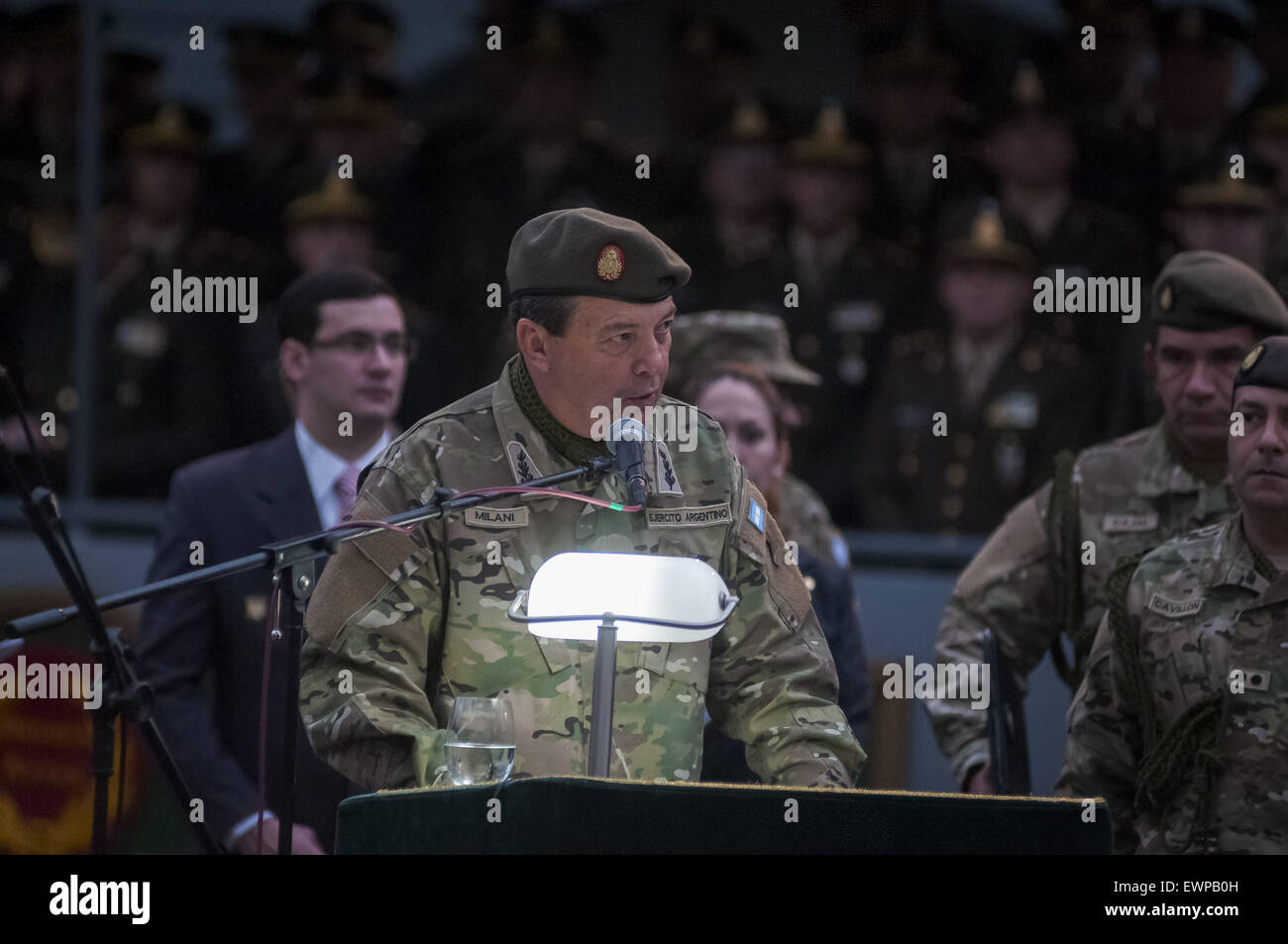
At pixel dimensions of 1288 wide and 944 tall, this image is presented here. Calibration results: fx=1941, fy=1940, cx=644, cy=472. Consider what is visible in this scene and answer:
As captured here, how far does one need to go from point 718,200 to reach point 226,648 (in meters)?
3.43

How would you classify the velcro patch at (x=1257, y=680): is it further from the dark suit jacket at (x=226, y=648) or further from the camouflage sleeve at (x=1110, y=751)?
the dark suit jacket at (x=226, y=648)

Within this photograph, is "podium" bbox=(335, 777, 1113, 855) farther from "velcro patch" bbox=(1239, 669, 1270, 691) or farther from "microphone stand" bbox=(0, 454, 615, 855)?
"velcro patch" bbox=(1239, 669, 1270, 691)

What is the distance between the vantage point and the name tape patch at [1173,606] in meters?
3.67

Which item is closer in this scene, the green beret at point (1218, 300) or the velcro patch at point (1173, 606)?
the velcro patch at point (1173, 606)

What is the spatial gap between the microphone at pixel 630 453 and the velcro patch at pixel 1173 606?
1.18 meters

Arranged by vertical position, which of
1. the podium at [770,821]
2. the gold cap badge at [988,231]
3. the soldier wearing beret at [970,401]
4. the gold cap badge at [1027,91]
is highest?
the gold cap badge at [1027,91]

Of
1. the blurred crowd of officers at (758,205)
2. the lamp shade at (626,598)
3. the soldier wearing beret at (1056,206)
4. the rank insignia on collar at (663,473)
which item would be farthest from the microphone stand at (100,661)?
the soldier wearing beret at (1056,206)

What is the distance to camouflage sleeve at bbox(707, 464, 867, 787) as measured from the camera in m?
3.08

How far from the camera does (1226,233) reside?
245 inches

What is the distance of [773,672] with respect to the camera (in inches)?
126

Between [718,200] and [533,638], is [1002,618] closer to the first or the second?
[533,638]

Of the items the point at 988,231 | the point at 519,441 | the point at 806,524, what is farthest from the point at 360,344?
the point at 988,231

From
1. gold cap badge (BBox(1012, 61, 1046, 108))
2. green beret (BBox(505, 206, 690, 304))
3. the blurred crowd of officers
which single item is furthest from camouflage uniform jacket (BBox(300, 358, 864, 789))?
gold cap badge (BBox(1012, 61, 1046, 108))
